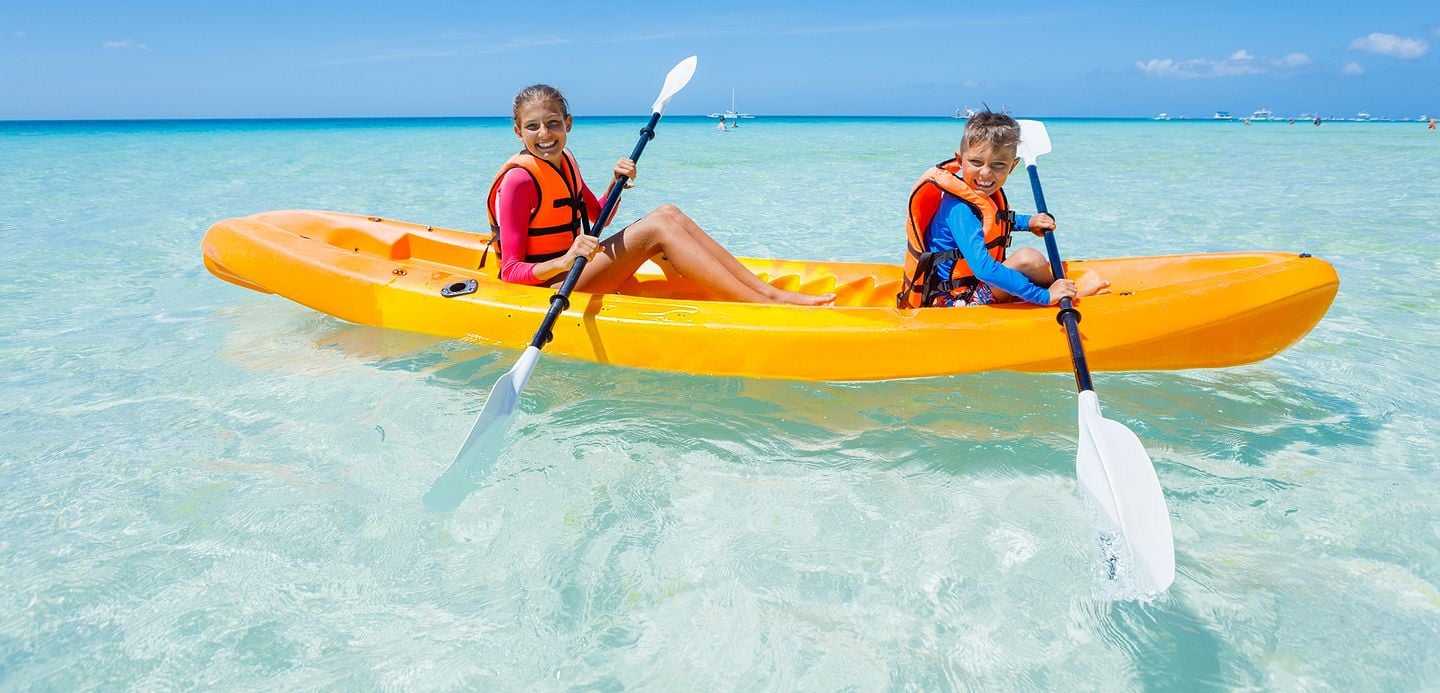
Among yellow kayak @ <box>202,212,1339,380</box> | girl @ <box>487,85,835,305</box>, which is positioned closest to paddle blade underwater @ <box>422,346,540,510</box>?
yellow kayak @ <box>202,212,1339,380</box>

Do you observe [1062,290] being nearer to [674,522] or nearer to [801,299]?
[801,299]

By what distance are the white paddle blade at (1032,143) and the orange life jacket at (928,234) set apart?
402mm

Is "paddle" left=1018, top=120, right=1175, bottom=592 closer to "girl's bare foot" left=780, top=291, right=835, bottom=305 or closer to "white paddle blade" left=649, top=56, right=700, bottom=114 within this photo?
"girl's bare foot" left=780, top=291, right=835, bottom=305

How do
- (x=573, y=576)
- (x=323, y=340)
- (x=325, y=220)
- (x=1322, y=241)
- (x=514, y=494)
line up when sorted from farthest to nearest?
(x=1322, y=241)
(x=325, y=220)
(x=323, y=340)
(x=514, y=494)
(x=573, y=576)

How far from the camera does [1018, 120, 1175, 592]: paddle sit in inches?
78.2

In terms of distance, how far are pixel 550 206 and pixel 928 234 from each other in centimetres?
151

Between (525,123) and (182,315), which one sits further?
(182,315)

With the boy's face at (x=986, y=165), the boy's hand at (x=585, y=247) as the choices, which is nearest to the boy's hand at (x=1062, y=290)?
the boy's face at (x=986, y=165)

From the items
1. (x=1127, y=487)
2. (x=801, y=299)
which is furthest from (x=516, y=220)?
(x=1127, y=487)

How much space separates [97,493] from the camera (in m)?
2.60

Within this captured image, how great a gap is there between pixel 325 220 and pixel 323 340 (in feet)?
2.75

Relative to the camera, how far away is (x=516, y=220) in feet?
11.0

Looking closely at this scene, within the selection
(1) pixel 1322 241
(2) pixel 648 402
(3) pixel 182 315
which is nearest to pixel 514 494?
(2) pixel 648 402

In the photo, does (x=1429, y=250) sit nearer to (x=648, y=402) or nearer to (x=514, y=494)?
(x=648, y=402)
